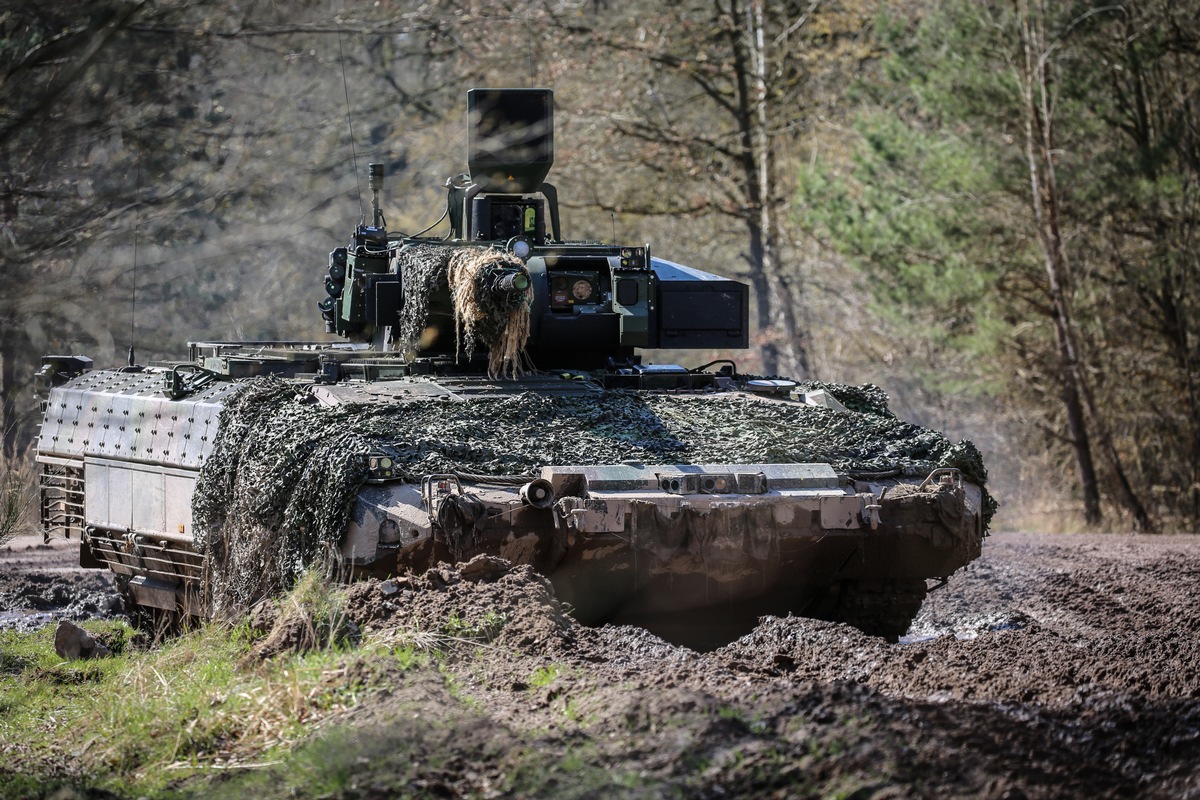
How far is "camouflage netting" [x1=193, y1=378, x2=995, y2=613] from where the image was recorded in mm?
8023

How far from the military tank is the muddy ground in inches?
17.2

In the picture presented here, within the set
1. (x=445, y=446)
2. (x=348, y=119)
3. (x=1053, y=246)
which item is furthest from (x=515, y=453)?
(x=1053, y=246)

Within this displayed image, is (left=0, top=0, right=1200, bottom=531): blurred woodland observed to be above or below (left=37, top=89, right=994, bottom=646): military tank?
above

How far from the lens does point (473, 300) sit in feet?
30.0

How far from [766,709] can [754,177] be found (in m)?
20.6

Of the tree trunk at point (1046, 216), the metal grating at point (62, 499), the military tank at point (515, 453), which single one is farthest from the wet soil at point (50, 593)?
the tree trunk at point (1046, 216)

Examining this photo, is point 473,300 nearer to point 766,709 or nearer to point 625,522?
point 625,522

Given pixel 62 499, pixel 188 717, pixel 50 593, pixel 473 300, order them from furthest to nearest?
pixel 50 593 < pixel 62 499 < pixel 473 300 < pixel 188 717

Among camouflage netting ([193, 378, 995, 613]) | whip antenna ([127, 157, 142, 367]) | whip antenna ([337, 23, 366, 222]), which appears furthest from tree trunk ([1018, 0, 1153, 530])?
whip antenna ([127, 157, 142, 367])

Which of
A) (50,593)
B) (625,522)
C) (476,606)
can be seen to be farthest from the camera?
(50,593)

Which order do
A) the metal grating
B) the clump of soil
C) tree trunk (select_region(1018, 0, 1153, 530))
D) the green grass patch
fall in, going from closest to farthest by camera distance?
1. the green grass patch
2. the clump of soil
3. the metal grating
4. tree trunk (select_region(1018, 0, 1153, 530))

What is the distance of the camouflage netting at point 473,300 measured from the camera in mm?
9133

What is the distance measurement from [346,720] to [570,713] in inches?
32.2

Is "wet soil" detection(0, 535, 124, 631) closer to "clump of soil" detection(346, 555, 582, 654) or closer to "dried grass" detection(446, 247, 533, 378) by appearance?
"dried grass" detection(446, 247, 533, 378)
